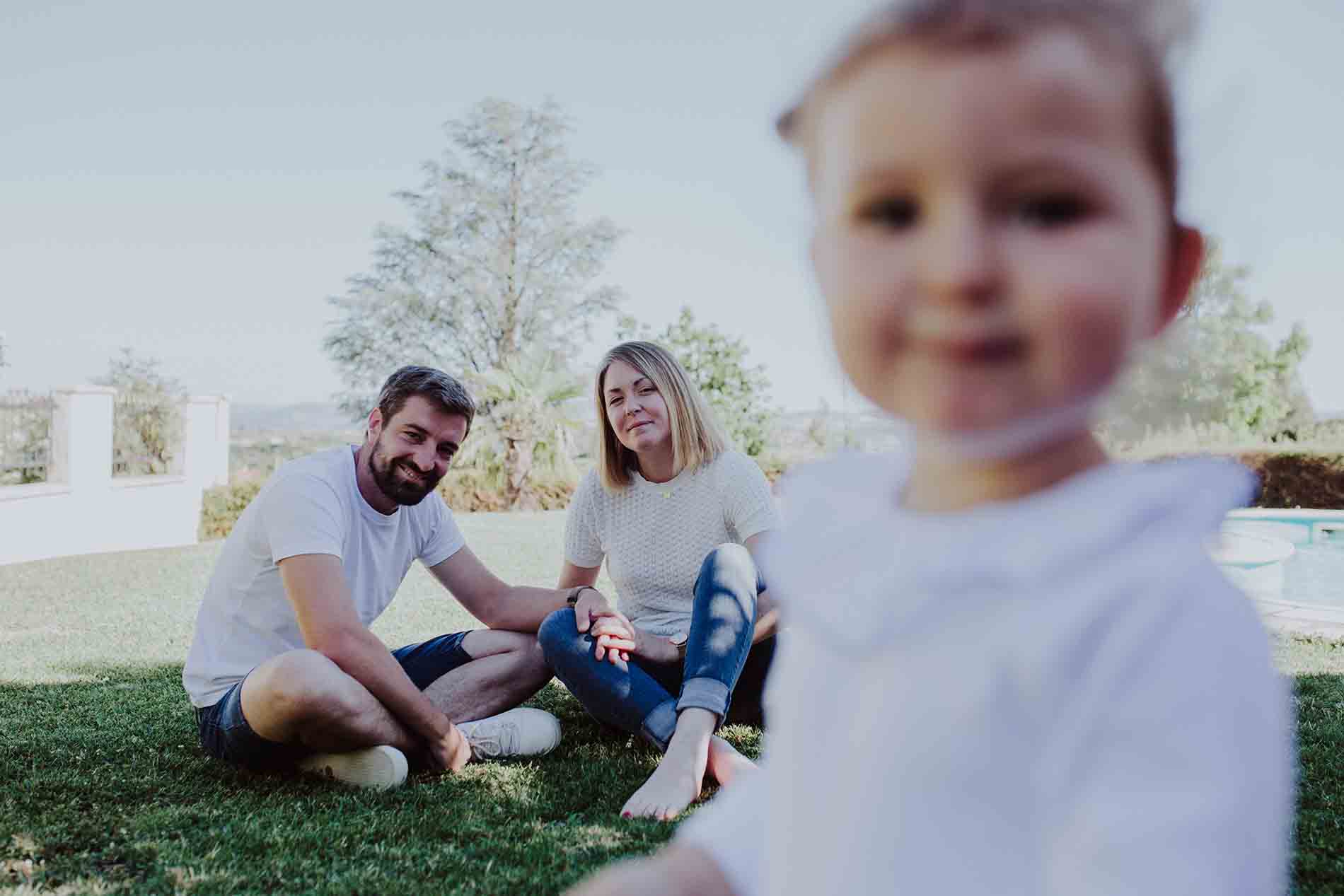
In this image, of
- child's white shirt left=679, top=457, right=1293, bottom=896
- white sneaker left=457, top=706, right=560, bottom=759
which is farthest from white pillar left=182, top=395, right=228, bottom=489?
child's white shirt left=679, top=457, right=1293, bottom=896

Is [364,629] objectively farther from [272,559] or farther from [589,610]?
[589,610]

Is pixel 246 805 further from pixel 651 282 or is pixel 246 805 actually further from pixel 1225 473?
pixel 651 282

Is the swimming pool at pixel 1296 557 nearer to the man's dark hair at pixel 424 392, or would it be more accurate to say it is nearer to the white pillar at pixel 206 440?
the man's dark hair at pixel 424 392

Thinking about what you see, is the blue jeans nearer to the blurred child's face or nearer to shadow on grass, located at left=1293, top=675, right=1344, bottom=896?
shadow on grass, located at left=1293, top=675, right=1344, bottom=896

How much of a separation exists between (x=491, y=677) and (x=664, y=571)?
31.4 inches

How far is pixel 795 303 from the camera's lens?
66 cm

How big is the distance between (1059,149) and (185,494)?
54.0 feet

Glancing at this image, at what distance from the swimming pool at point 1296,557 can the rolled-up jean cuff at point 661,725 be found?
13.1 feet

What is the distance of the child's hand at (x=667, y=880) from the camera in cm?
67

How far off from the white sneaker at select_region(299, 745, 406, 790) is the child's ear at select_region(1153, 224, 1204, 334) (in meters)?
3.12

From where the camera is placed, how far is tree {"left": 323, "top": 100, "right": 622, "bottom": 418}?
30.9 m

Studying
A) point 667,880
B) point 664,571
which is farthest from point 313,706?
point 667,880

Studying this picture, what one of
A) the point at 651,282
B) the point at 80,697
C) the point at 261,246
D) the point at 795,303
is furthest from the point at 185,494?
the point at 261,246

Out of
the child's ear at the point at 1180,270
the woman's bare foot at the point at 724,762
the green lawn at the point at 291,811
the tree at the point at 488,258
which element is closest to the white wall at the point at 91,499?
the green lawn at the point at 291,811
